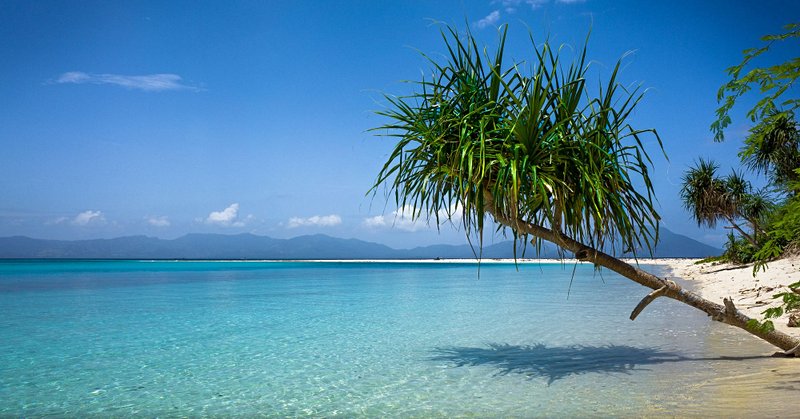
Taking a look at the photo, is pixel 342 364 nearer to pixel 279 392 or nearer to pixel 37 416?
pixel 279 392

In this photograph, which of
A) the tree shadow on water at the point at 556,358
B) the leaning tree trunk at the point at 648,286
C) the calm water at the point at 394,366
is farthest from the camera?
the tree shadow on water at the point at 556,358

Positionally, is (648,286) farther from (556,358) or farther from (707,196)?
(707,196)

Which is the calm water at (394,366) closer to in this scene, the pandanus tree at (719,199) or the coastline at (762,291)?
the coastline at (762,291)

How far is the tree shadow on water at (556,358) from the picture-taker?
5594mm

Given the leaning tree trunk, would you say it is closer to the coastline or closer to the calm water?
the calm water

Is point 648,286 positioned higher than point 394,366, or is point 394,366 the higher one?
point 648,286

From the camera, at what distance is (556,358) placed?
6242mm

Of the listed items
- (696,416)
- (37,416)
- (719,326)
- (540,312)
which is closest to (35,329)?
(37,416)

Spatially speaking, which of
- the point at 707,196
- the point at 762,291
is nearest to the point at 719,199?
the point at 707,196

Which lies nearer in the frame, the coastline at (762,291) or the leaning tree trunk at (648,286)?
the leaning tree trunk at (648,286)

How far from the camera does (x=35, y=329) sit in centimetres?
951

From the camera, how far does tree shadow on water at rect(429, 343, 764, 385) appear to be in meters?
5.59

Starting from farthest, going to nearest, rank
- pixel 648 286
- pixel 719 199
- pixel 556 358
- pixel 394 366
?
pixel 719 199
pixel 556 358
pixel 394 366
pixel 648 286

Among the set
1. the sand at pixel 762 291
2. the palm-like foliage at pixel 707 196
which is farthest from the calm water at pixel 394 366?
the palm-like foliage at pixel 707 196
